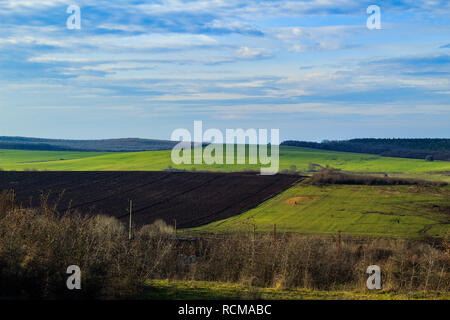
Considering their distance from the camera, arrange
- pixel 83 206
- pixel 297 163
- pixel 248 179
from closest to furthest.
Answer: pixel 83 206, pixel 248 179, pixel 297 163

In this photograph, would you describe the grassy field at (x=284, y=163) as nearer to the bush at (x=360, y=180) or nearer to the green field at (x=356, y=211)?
the green field at (x=356, y=211)

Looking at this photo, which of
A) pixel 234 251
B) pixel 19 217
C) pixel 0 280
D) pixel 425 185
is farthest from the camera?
pixel 425 185

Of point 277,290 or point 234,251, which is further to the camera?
point 234,251

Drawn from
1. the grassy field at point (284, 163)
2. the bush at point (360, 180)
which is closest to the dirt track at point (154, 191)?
the bush at point (360, 180)

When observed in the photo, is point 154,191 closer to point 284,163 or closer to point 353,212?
point 353,212

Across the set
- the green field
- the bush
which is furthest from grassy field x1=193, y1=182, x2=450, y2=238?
the bush

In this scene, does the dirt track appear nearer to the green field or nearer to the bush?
the green field
